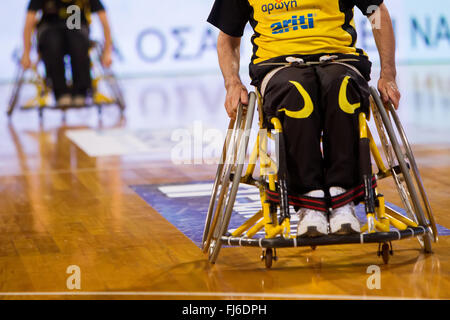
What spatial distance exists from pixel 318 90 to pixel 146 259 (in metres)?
0.81

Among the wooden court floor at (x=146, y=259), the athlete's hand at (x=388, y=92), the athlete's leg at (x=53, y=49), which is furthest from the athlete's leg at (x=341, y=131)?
the athlete's leg at (x=53, y=49)

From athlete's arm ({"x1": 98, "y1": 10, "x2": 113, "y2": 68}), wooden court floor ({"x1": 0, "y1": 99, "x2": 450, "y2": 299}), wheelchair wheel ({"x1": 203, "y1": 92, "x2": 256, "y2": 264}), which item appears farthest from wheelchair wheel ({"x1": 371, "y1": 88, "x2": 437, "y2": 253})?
athlete's arm ({"x1": 98, "y1": 10, "x2": 113, "y2": 68})

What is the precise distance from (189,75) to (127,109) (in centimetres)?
428

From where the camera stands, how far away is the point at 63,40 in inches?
293

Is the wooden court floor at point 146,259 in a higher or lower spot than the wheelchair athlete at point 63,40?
lower

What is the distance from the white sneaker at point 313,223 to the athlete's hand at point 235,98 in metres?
0.40

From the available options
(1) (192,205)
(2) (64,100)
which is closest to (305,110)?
(1) (192,205)

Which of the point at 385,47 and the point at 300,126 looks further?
the point at 385,47

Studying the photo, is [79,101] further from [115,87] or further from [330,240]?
[330,240]

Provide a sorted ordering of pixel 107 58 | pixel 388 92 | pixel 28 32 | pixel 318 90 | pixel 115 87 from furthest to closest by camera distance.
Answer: pixel 115 87
pixel 107 58
pixel 28 32
pixel 388 92
pixel 318 90

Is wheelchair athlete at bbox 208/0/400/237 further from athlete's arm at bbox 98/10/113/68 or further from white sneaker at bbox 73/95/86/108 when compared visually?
white sneaker at bbox 73/95/86/108

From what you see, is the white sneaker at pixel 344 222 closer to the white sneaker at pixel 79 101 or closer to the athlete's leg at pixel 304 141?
the athlete's leg at pixel 304 141

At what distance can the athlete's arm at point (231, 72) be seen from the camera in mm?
2766
